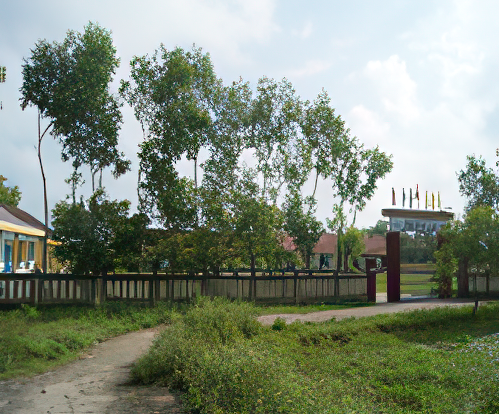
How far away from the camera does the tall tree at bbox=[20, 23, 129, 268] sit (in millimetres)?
18781

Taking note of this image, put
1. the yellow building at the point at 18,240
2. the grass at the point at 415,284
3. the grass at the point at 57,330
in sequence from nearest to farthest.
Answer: the grass at the point at 57,330 → the yellow building at the point at 18,240 → the grass at the point at 415,284

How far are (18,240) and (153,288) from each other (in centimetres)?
919

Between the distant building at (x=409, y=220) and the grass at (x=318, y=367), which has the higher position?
the distant building at (x=409, y=220)

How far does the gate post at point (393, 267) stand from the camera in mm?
21625

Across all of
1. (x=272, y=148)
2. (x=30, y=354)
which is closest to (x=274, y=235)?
(x=272, y=148)

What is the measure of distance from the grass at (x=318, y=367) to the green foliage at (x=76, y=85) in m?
11.2

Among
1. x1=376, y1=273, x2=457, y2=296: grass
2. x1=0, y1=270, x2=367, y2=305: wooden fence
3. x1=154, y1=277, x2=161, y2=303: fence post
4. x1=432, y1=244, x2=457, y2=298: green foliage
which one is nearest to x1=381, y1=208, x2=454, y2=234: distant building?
x1=376, y1=273, x2=457, y2=296: grass

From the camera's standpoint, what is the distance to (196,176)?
806 inches

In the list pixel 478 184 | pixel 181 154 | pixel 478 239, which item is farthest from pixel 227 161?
pixel 478 184

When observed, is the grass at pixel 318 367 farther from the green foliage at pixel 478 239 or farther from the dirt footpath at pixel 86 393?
the green foliage at pixel 478 239

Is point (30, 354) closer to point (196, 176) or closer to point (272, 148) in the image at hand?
point (196, 176)

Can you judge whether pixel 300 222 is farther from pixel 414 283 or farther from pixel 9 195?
pixel 9 195

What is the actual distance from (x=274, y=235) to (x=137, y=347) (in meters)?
8.30

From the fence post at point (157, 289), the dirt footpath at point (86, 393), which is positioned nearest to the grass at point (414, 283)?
the fence post at point (157, 289)
